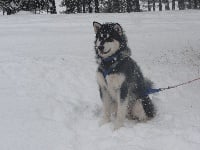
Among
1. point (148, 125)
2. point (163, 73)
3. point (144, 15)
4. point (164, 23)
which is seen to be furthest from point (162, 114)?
point (144, 15)

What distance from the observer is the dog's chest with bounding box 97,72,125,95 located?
6.44 meters

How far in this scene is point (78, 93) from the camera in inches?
339

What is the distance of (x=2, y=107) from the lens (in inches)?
299

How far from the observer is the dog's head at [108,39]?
20.6ft

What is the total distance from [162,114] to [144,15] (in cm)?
1570

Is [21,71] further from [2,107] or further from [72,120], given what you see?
[72,120]

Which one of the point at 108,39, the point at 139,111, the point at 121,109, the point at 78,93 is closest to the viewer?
the point at 108,39

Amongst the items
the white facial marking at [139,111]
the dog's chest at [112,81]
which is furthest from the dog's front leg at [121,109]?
the white facial marking at [139,111]

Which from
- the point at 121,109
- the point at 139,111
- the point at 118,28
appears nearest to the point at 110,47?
the point at 118,28

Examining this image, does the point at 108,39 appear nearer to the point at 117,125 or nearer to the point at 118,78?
the point at 118,78

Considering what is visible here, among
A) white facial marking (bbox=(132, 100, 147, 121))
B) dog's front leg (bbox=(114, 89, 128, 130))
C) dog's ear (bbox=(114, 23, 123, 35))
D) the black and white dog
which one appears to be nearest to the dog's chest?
the black and white dog

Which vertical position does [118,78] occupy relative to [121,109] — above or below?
above

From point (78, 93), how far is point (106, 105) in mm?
1744

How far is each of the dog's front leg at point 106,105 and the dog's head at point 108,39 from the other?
74 cm
